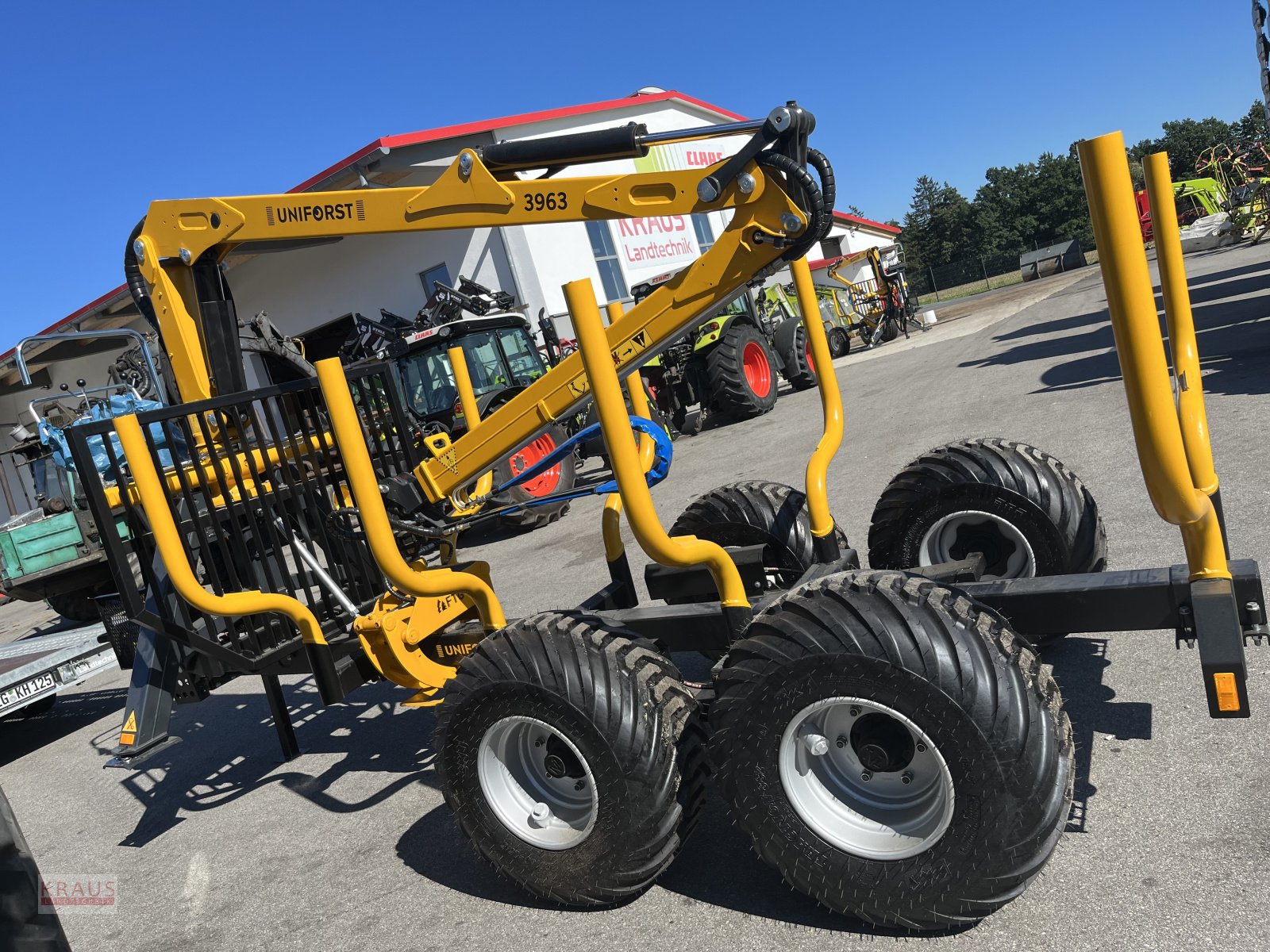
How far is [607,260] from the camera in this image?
65.8 feet

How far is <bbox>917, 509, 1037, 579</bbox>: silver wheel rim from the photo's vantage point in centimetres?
376

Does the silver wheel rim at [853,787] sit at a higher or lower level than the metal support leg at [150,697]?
lower

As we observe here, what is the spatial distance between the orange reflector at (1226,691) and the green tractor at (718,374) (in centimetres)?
1151

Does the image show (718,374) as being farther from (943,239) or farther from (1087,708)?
(943,239)

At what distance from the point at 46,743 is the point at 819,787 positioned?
641cm

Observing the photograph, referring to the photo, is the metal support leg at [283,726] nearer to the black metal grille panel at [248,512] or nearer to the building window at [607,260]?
the black metal grille panel at [248,512]

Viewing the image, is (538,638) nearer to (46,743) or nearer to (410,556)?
(410,556)

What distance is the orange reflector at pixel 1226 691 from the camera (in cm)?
224

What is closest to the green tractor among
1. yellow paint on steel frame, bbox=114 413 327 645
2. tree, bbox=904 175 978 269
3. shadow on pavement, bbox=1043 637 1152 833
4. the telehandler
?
the telehandler

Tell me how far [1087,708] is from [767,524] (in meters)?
1.50

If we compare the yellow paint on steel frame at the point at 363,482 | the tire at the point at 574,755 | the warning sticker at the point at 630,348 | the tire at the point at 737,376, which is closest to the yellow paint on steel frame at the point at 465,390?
the yellow paint on steel frame at the point at 363,482

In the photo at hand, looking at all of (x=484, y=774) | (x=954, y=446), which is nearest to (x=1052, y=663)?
(x=954, y=446)

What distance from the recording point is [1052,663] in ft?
12.6
